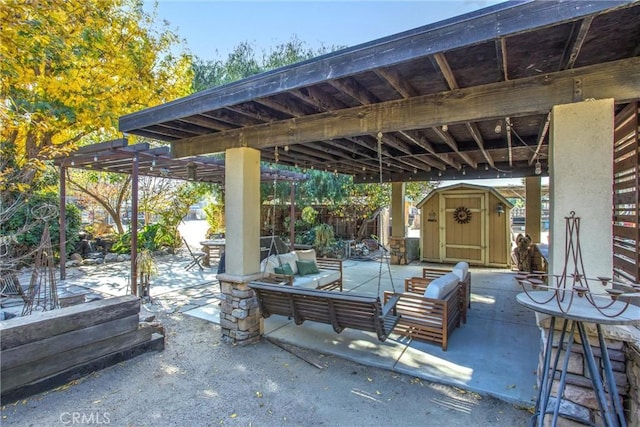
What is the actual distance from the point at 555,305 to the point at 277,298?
2.57 metres


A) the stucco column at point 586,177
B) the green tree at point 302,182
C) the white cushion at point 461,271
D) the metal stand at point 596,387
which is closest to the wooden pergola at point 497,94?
the stucco column at point 586,177

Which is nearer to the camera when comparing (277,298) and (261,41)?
(277,298)

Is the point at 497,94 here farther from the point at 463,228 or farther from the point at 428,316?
the point at 463,228

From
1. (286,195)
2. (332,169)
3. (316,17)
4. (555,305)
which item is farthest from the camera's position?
(286,195)

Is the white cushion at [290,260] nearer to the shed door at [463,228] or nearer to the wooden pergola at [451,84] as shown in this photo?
the wooden pergola at [451,84]

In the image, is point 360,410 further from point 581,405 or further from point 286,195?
point 286,195

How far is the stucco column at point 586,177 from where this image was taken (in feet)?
6.70

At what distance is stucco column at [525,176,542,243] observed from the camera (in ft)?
24.5

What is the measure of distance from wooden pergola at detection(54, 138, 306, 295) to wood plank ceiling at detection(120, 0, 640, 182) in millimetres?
1643

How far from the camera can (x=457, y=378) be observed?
294 cm

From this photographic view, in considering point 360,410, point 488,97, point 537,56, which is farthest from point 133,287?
point 537,56

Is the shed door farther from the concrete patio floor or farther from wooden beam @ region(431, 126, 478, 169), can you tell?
wooden beam @ region(431, 126, 478, 169)

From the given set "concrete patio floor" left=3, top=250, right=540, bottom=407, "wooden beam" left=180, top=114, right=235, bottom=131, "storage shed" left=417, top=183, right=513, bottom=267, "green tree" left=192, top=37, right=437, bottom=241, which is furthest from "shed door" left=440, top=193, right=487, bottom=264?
"wooden beam" left=180, top=114, right=235, bottom=131

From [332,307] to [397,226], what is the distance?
6.06 metres
